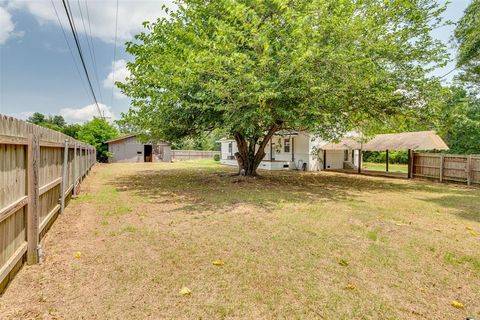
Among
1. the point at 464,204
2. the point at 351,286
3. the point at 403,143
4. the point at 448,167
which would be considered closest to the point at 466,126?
the point at 403,143

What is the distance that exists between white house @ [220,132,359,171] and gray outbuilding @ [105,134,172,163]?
1392cm

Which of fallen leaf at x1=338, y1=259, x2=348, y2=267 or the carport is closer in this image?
fallen leaf at x1=338, y1=259, x2=348, y2=267

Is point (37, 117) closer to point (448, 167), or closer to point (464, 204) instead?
point (448, 167)

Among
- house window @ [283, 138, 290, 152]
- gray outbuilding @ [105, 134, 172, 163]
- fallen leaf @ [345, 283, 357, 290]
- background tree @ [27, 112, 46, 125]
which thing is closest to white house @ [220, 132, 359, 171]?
house window @ [283, 138, 290, 152]

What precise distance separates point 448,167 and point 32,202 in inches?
647

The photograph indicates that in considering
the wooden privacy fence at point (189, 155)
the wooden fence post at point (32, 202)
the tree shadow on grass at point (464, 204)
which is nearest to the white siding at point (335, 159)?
the tree shadow on grass at point (464, 204)

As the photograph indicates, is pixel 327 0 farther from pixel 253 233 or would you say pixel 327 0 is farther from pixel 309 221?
pixel 253 233

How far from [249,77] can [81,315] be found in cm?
672

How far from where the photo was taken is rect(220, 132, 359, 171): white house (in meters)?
20.6

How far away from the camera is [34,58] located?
18500 millimetres

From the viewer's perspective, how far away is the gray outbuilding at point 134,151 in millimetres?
31453

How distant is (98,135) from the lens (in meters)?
29.8

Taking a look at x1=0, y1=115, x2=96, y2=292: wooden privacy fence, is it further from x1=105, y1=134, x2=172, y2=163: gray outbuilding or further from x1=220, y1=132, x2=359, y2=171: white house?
x1=105, y1=134, x2=172, y2=163: gray outbuilding

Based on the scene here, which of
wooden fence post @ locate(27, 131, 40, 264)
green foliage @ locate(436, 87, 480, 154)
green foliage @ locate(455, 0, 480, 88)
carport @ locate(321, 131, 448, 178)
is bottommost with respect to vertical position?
wooden fence post @ locate(27, 131, 40, 264)
